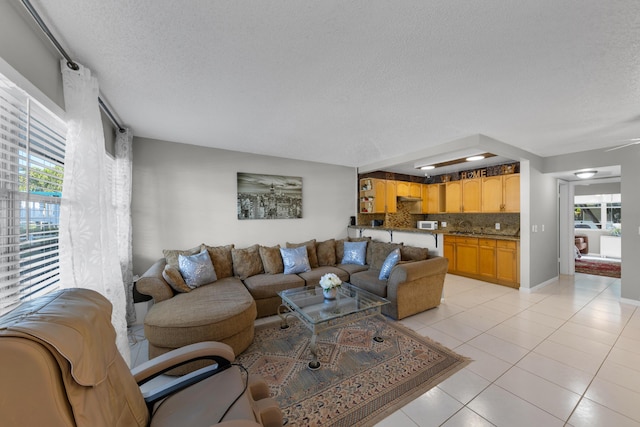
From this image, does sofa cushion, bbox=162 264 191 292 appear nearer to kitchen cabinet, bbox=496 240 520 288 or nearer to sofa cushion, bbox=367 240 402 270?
sofa cushion, bbox=367 240 402 270

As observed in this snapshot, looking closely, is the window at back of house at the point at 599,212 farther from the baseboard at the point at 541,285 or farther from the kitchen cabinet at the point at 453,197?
the kitchen cabinet at the point at 453,197

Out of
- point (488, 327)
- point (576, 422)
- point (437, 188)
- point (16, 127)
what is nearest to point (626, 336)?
point (488, 327)

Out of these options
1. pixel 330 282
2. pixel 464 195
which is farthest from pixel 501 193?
pixel 330 282

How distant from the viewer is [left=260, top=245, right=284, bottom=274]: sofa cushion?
3.65m

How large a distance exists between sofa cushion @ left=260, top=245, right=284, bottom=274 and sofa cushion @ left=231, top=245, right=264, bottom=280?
0.28 ft

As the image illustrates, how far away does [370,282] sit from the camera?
334 centimetres

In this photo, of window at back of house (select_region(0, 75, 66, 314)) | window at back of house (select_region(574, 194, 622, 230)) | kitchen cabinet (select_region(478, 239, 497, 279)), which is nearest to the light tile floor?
kitchen cabinet (select_region(478, 239, 497, 279))

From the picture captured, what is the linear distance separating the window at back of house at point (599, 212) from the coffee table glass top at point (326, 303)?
9080mm

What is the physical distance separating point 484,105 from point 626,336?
307 centimetres

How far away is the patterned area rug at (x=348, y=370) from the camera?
170cm

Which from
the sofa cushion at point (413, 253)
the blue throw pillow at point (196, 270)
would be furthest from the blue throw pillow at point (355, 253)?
the blue throw pillow at point (196, 270)

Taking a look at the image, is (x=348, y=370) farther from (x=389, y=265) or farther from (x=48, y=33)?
(x=48, y=33)

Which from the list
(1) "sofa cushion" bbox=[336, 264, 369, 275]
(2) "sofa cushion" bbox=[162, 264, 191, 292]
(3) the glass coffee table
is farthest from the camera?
(1) "sofa cushion" bbox=[336, 264, 369, 275]

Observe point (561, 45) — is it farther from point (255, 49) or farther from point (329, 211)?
point (329, 211)
